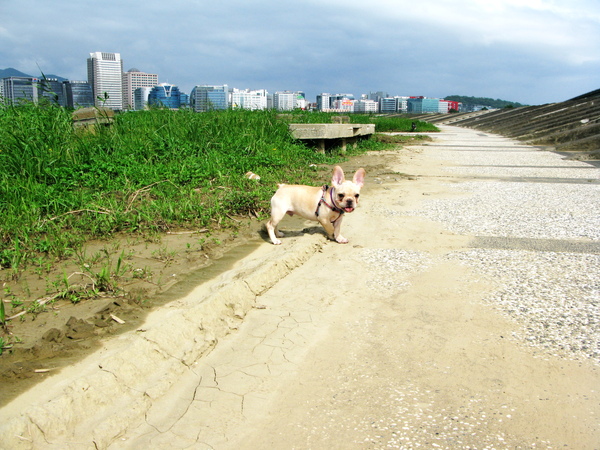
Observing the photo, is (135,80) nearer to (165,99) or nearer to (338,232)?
(165,99)

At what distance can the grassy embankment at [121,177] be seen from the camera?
453 cm

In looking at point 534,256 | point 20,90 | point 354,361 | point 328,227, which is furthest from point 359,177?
point 20,90

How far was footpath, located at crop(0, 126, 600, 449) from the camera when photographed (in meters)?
2.01

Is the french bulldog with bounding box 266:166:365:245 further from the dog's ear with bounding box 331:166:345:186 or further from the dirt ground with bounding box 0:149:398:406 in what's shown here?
the dirt ground with bounding box 0:149:398:406

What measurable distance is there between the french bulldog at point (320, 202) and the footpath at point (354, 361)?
0.26 m

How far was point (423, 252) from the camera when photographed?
442 cm

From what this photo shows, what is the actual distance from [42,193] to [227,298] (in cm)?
324

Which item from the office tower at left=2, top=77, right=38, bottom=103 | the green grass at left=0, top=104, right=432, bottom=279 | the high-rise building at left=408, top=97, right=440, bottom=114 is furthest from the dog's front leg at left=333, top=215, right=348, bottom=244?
the high-rise building at left=408, top=97, right=440, bottom=114

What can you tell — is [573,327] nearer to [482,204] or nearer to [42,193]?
[482,204]

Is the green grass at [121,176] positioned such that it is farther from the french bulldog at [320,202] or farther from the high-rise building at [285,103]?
the high-rise building at [285,103]

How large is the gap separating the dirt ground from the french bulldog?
1.19ft

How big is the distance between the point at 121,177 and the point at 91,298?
10.9 ft

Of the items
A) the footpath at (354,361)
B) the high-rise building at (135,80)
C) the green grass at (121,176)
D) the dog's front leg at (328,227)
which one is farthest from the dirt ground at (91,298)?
the high-rise building at (135,80)

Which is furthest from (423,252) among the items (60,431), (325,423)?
(60,431)
